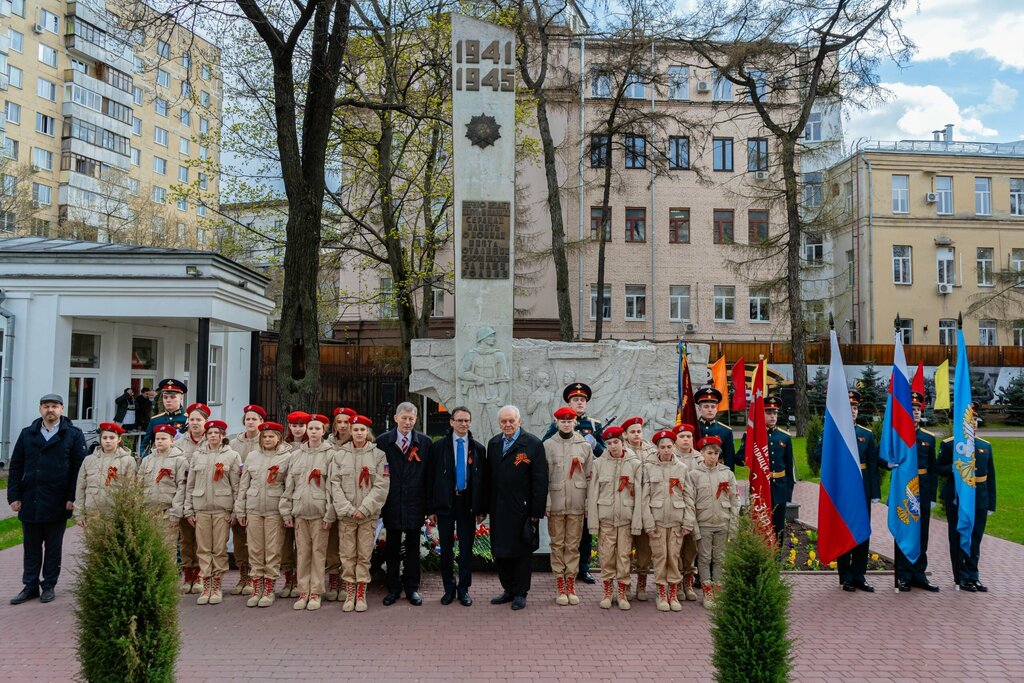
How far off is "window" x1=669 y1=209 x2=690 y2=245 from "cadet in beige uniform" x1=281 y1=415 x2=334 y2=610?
2723 cm

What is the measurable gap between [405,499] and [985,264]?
36.0m

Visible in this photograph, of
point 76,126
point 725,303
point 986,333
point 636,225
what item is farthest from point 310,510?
point 76,126

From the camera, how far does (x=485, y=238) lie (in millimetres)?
9711

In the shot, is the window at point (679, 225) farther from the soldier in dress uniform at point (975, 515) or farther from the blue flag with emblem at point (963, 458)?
the soldier in dress uniform at point (975, 515)

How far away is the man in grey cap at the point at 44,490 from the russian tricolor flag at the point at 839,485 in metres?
7.32

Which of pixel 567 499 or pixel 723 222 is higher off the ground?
pixel 723 222

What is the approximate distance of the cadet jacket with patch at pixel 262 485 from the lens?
712 centimetres

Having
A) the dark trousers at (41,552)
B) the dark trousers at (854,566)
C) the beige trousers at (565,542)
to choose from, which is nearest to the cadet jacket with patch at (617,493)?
the beige trousers at (565,542)

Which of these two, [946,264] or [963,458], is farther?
[946,264]

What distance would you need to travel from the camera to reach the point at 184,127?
52.1 meters

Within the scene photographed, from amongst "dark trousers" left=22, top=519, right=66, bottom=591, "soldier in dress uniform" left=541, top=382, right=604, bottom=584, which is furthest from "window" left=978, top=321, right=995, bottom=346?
"dark trousers" left=22, top=519, right=66, bottom=591

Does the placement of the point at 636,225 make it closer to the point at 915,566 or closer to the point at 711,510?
the point at 915,566

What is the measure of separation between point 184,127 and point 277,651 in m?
53.5

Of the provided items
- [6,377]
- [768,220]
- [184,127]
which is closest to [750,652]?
[6,377]
